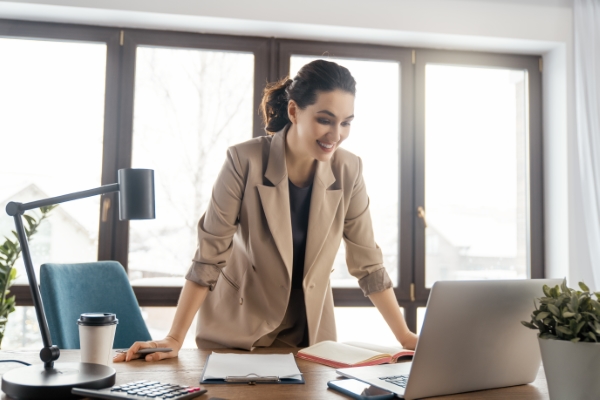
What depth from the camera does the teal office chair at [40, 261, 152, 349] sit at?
5.53 ft

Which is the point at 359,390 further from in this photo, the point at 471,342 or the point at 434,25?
the point at 434,25

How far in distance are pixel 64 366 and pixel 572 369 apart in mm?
948

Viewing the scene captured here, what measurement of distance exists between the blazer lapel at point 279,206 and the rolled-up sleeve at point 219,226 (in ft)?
0.29

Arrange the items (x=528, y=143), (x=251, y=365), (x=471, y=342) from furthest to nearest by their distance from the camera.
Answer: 1. (x=528, y=143)
2. (x=251, y=365)
3. (x=471, y=342)

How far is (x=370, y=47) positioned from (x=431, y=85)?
1.46 ft

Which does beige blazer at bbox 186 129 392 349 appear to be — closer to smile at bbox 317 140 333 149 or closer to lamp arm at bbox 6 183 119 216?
smile at bbox 317 140 333 149

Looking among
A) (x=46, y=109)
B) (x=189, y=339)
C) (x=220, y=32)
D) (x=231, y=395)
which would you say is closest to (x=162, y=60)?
(x=220, y=32)

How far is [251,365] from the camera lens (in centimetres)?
125

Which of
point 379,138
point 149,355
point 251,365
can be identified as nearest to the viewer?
point 251,365

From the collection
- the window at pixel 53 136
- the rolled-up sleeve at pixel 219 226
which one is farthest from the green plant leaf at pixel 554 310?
the window at pixel 53 136

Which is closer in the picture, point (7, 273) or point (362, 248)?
point (362, 248)

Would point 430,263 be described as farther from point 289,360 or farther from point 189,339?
point 289,360

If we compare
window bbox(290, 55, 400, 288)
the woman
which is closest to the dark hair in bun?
the woman

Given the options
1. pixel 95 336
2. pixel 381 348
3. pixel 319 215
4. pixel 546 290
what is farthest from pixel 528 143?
pixel 95 336
